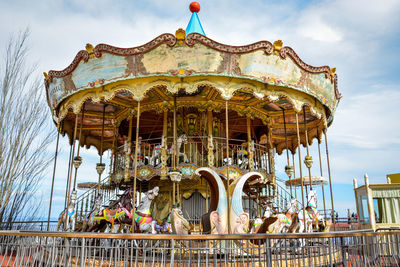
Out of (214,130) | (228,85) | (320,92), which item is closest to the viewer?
(228,85)

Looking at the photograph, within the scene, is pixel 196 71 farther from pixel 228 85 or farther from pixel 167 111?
pixel 167 111

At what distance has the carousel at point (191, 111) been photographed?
30.6 ft

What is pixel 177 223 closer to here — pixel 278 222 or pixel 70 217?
pixel 278 222

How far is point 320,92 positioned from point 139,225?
7.40 m

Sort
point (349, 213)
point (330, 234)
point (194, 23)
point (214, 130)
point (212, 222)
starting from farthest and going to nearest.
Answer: point (349, 213) < point (194, 23) < point (214, 130) < point (212, 222) < point (330, 234)

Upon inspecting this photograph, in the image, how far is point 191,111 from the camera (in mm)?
13492

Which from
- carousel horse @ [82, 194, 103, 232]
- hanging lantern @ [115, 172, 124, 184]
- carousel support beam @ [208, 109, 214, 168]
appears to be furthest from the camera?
hanging lantern @ [115, 172, 124, 184]

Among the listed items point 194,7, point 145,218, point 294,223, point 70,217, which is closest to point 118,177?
point 70,217

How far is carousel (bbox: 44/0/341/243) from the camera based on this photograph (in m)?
9.33

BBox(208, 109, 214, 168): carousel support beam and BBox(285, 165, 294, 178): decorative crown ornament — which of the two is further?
BBox(285, 165, 294, 178): decorative crown ornament

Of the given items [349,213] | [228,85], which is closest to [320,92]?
[228,85]

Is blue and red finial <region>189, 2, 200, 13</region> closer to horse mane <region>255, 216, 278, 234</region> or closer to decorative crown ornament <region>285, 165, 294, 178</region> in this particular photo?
decorative crown ornament <region>285, 165, 294, 178</region>

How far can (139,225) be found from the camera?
374 inches

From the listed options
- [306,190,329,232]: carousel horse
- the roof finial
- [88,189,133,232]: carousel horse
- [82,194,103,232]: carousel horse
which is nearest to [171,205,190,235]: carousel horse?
[88,189,133,232]: carousel horse
